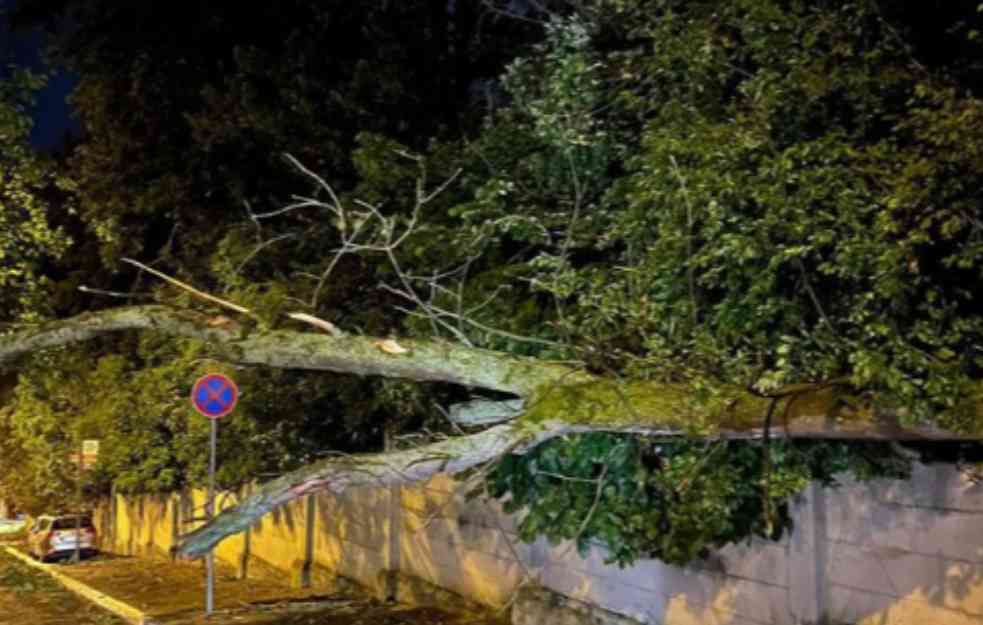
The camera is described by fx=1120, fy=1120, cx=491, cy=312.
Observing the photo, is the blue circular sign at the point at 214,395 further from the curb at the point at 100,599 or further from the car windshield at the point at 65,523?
the car windshield at the point at 65,523

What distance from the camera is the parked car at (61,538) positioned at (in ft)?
82.8

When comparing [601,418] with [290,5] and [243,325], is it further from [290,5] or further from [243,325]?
[290,5]

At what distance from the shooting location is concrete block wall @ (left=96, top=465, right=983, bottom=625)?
729 centimetres

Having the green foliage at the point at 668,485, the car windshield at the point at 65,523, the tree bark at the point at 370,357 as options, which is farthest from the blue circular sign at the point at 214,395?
the car windshield at the point at 65,523

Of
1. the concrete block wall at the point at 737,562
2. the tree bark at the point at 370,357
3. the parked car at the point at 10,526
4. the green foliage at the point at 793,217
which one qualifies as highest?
the green foliage at the point at 793,217

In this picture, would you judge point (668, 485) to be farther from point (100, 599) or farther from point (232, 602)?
point (100, 599)

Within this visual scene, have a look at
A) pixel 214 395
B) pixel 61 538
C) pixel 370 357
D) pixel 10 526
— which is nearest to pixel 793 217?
pixel 370 357

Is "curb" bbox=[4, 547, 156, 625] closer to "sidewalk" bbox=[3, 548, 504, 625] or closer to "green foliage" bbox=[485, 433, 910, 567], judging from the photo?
"sidewalk" bbox=[3, 548, 504, 625]

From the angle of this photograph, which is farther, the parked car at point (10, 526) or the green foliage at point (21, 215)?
the parked car at point (10, 526)

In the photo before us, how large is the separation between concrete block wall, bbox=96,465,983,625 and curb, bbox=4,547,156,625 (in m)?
2.48

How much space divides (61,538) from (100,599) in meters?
8.44

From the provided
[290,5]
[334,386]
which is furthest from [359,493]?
[290,5]

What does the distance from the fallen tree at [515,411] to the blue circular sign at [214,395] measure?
483 cm

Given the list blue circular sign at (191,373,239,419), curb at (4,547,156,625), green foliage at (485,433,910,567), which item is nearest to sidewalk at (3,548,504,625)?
curb at (4,547,156,625)
